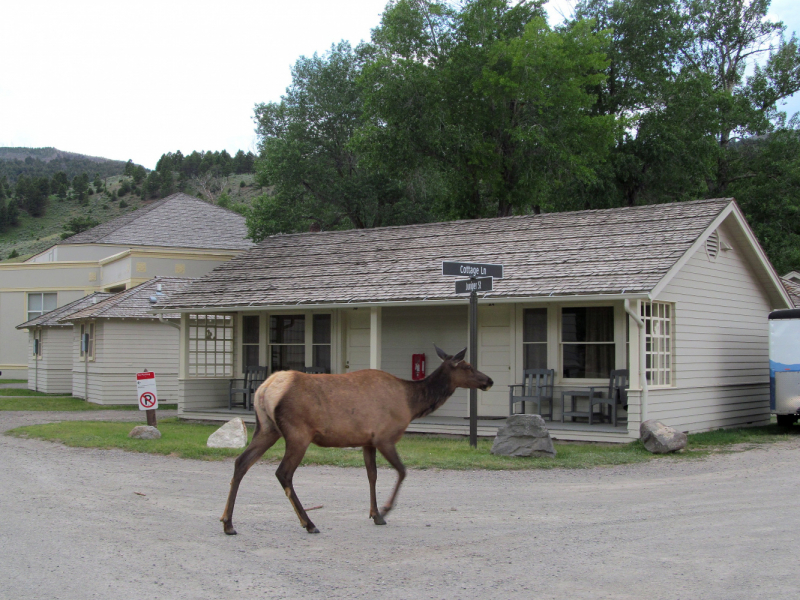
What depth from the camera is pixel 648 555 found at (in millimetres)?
6402

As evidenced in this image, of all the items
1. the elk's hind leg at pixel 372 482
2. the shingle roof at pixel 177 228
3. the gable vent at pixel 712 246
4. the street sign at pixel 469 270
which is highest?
the shingle roof at pixel 177 228

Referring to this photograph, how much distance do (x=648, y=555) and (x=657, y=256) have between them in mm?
8667

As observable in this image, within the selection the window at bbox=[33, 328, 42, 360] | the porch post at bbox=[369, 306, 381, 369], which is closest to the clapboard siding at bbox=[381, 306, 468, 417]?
the porch post at bbox=[369, 306, 381, 369]

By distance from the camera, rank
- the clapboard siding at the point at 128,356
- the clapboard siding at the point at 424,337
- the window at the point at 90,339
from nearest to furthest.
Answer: the clapboard siding at the point at 424,337
the clapboard siding at the point at 128,356
the window at the point at 90,339

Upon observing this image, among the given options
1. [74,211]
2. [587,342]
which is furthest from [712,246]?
[74,211]

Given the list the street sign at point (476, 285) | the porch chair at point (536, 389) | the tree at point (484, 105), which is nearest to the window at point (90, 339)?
the tree at point (484, 105)

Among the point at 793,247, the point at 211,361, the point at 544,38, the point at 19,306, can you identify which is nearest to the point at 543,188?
the point at 544,38

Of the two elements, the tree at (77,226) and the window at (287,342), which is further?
the tree at (77,226)

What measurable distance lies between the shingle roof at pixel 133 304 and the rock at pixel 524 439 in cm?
1327

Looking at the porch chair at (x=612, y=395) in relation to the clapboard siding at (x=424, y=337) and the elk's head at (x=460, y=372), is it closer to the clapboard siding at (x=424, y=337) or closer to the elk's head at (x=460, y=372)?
the clapboard siding at (x=424, y=337)

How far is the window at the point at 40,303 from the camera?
36062 millimetres

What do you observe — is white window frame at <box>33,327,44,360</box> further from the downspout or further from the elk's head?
the elk's head

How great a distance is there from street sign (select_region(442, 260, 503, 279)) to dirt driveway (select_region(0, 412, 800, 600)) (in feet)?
9.41

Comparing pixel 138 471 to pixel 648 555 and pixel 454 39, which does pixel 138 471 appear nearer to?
pixel 648 555
